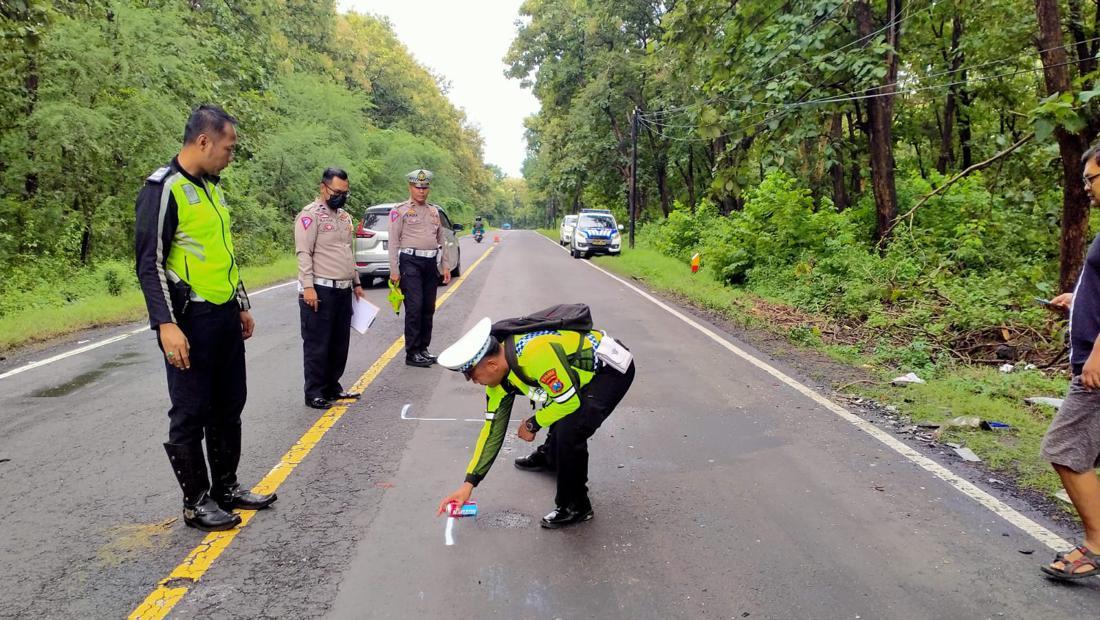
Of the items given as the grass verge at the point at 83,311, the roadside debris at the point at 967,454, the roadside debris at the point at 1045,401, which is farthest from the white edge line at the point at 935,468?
the grass verge at the point at 83,311

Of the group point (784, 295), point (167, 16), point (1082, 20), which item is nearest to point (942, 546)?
point (784, 295)

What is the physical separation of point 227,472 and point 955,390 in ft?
19.6

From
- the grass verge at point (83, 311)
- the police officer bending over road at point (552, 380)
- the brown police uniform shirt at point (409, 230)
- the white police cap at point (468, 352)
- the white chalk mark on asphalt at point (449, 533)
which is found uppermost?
the brown police uniform shirt at point (409, 230)

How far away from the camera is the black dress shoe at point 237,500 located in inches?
150

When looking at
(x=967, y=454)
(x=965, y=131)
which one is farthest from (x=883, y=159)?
(x=965, y=131)

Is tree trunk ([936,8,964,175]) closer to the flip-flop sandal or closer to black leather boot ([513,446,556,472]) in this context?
the flip-flop sandal

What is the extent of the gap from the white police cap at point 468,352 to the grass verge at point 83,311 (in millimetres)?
7843

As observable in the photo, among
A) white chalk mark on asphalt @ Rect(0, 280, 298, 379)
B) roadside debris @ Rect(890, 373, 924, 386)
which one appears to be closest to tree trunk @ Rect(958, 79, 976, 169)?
roadside debris @ Rect(890, 373, 924, 386)

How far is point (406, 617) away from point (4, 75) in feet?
50.4

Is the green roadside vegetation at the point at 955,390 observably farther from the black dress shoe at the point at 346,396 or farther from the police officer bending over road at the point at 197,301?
the police officer bending over road at the point at 197,301

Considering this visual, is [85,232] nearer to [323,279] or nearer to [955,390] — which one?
[323,279]

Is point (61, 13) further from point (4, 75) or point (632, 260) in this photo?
point (632, 260)

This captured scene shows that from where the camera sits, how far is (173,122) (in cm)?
1523

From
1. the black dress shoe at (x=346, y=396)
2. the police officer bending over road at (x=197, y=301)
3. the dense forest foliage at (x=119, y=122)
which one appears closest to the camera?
the police officer bending over road at (x=197, y=301)
